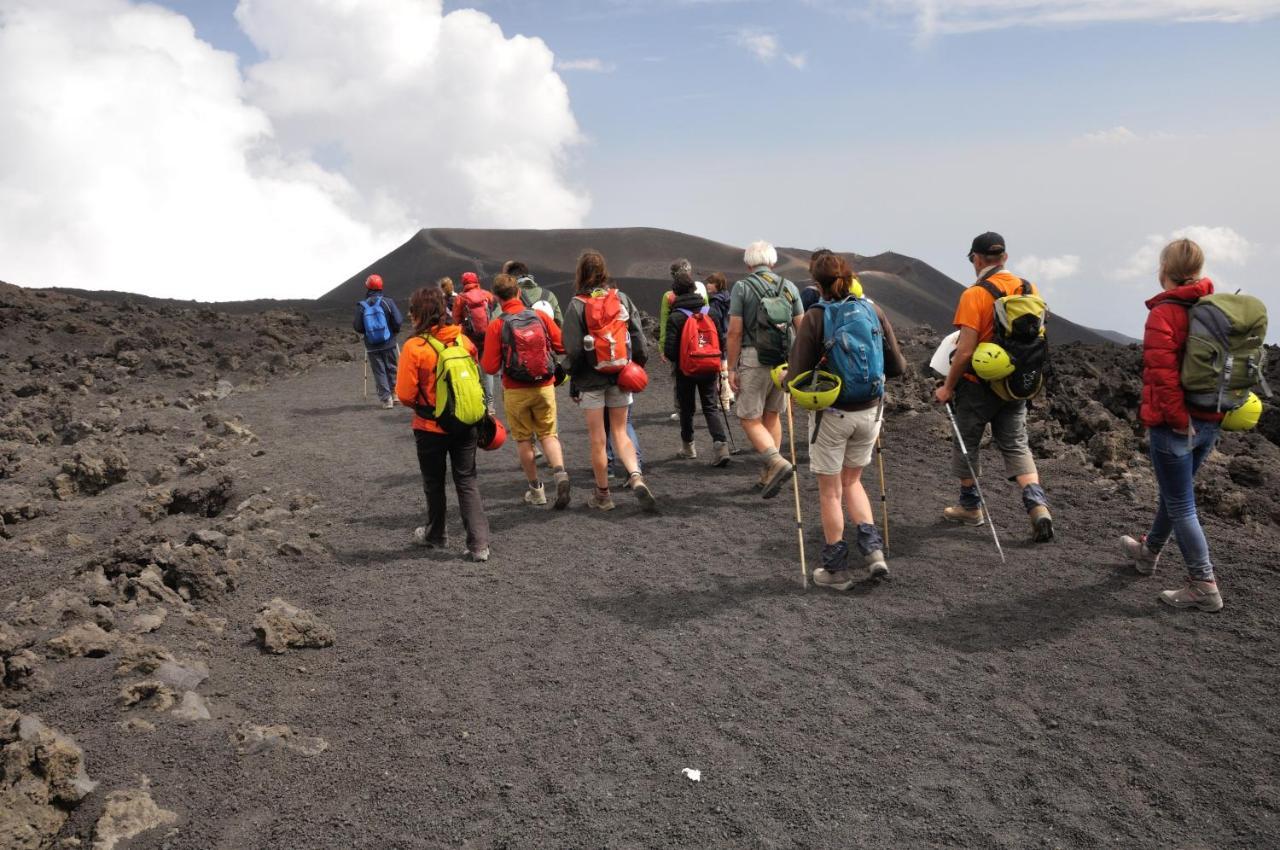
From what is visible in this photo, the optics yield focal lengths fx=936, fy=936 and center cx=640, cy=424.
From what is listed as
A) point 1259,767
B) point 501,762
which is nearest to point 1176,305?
point 1259,767

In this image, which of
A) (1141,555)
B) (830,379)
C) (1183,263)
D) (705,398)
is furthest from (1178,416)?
(705,398)

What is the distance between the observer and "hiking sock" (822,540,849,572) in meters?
6.25

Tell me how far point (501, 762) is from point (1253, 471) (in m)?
7.86

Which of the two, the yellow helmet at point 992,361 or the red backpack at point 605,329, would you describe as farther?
the red backpack at point 605,329

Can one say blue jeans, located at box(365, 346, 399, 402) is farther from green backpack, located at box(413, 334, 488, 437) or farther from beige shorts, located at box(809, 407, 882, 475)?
beige shorts, located at box(809, 407, 882, 475)

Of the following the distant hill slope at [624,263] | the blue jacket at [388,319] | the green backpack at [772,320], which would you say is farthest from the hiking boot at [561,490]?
the distant hill slope at [624,263]

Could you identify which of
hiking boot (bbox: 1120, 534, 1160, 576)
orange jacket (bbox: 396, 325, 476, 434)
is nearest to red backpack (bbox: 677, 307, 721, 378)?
orange jacket (bbox: 396, 325, 476, 434)

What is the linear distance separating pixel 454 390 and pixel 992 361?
377cm

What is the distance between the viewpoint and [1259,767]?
13.9ft

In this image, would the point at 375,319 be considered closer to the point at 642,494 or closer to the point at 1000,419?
the point at 642,494

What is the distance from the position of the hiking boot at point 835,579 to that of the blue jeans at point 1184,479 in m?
1.97

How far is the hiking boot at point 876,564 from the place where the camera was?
6.19 metres

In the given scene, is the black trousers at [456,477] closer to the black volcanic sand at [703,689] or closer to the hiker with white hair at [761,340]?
the black volcanic sand at [703,689]

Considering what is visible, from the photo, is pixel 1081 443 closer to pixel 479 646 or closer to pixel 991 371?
pixel 991 371
